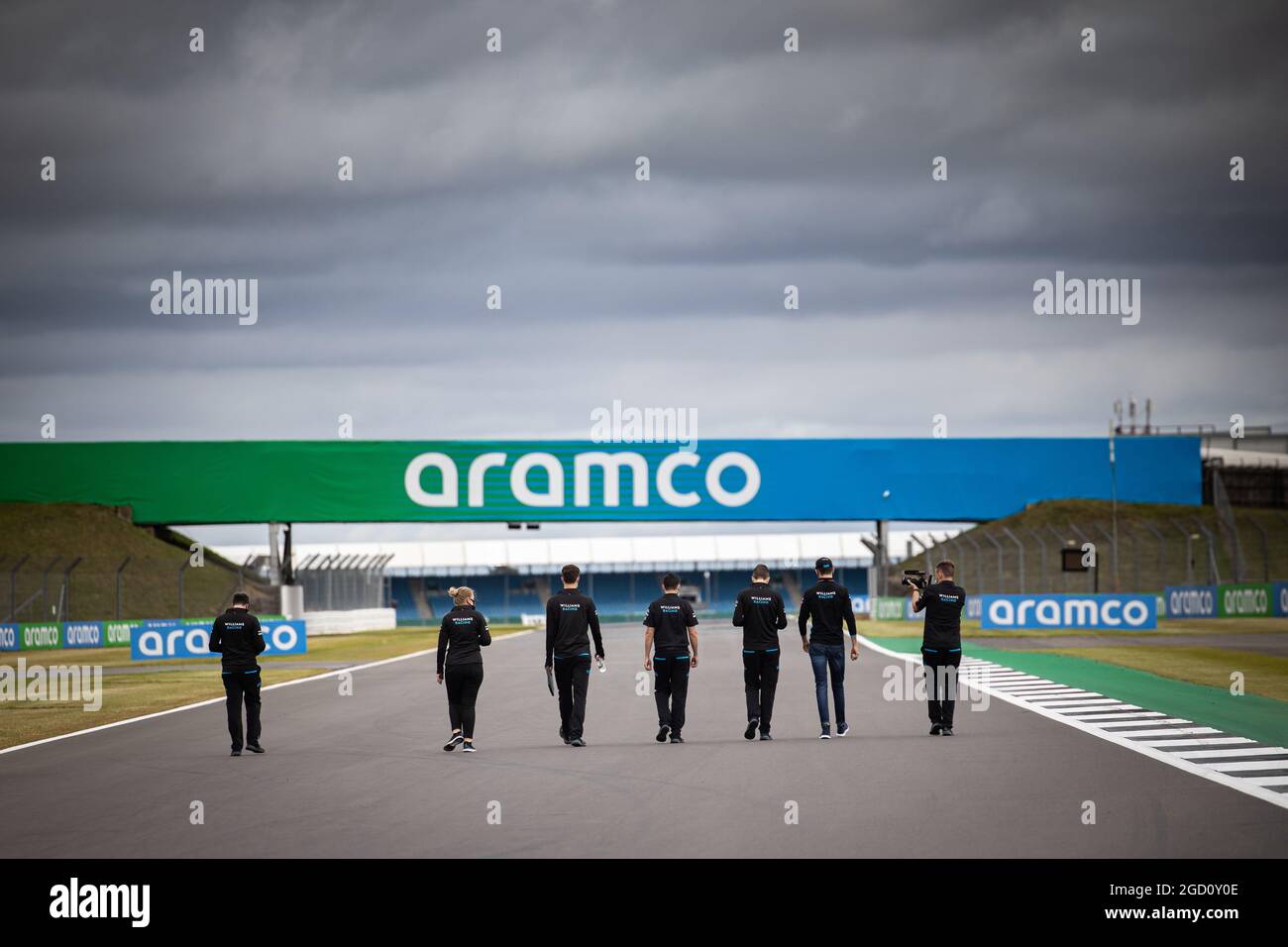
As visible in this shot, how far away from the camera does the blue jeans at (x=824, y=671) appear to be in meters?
16.0

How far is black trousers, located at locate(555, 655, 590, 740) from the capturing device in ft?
51.4

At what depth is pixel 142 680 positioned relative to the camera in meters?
31.1

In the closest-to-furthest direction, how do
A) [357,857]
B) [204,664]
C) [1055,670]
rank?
[357,857] → [1055,670] → [204,664]

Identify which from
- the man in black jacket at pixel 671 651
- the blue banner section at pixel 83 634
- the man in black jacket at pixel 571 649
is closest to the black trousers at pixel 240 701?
the man in black jacket at pixel 571 649

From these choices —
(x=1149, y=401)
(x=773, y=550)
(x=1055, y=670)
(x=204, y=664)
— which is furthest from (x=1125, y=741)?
(x=1149, y=401)

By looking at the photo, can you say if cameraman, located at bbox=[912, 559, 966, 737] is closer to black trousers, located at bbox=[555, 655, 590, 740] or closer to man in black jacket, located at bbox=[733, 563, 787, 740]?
man in black jacket, located at bbox=[733, 563, 787, 740]

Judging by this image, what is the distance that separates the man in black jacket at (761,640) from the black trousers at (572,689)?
1.72 m

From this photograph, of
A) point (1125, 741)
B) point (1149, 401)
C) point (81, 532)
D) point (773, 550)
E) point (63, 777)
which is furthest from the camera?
point (1149, 401)

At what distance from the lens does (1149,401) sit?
11556 centimetres

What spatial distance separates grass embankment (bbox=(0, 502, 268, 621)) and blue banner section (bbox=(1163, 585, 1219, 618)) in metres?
33.8

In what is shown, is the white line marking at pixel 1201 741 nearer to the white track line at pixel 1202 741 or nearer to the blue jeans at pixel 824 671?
the white track line at pixel 1202 741

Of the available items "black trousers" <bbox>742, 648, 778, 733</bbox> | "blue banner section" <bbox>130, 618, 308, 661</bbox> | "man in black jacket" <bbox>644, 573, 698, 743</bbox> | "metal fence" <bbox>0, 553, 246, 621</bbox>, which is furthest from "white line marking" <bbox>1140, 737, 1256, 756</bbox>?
"metal fence" <bbox>0, 553, 246, 621</bbox>
